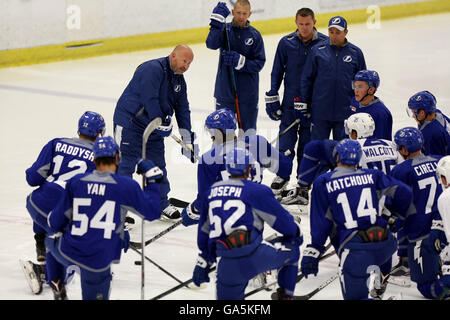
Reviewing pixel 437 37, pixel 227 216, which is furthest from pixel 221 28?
pixel 437 37

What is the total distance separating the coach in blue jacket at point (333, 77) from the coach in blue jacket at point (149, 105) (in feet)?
4.68

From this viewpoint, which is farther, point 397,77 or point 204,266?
point 397,77

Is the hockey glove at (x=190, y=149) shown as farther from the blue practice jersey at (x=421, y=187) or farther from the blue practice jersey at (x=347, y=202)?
the blue practice jersey at (x=347, y=202)

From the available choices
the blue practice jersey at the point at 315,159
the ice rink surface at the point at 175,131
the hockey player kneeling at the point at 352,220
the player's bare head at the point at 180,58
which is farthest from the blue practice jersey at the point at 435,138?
the player's bare head at the point at 180,58

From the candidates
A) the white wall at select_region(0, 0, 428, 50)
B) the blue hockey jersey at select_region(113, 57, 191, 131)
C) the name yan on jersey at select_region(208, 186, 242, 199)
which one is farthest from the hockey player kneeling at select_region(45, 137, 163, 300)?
the white wall at select_region(0, 0, 428, 50)

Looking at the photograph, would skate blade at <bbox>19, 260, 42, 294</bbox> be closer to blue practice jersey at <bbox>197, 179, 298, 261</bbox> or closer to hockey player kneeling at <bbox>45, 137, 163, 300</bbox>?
hockey player kneeling at <bbox>45, 137, 163, 300</bbox>

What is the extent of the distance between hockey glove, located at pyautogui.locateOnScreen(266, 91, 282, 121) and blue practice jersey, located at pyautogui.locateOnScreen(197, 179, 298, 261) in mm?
4021

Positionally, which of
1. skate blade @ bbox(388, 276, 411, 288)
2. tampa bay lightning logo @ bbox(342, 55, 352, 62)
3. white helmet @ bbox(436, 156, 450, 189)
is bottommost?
skate blade @ bbox(388, 276, 411, 288)

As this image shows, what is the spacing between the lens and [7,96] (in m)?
13.5

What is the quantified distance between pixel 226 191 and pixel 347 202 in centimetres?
83

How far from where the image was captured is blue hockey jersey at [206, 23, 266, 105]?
9.81 meters

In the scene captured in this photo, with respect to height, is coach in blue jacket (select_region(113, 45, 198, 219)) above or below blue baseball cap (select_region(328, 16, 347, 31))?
below
